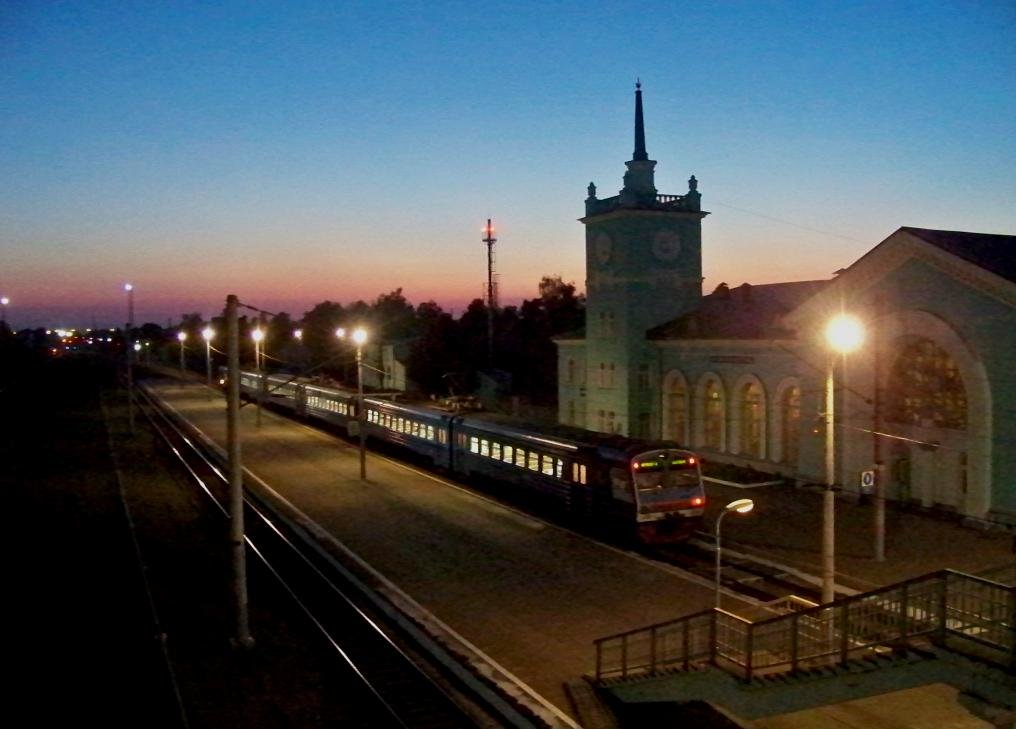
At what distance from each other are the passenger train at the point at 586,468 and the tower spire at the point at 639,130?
14915 millimetres

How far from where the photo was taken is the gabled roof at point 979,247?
24.1 metres

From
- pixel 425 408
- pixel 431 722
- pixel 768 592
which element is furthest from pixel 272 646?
pixel 425 408

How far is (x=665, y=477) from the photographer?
2250 cm

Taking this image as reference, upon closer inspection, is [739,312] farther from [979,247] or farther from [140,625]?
[140,625]

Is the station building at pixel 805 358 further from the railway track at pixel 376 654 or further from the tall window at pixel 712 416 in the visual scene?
the railway track at pixel 376 654

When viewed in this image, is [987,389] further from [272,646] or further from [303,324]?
[303,324]

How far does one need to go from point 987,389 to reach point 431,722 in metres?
17.5

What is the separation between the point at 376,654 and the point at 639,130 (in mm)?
31860

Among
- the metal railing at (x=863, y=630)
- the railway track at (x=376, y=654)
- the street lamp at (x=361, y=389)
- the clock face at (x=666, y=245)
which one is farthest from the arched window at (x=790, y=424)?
the metal railing at (x=863, y=630)

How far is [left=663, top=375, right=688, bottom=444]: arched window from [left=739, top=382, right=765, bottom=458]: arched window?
3.42 meters

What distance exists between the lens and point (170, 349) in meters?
150

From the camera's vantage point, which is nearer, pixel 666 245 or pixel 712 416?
pixel 712 416

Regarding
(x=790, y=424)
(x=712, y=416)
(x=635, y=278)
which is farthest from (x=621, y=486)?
(x=635, y=278)

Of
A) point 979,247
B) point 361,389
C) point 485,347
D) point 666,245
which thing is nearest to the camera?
point 979,247
